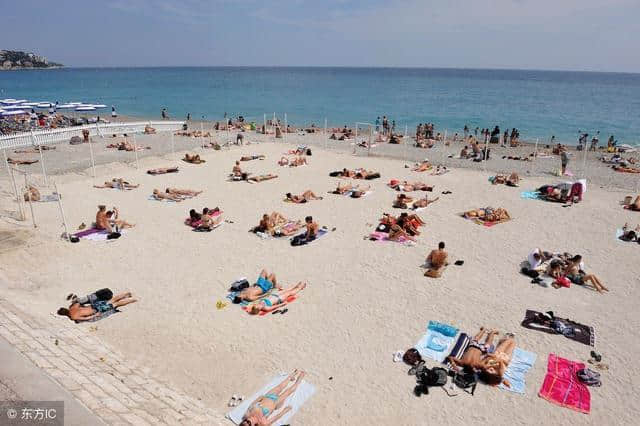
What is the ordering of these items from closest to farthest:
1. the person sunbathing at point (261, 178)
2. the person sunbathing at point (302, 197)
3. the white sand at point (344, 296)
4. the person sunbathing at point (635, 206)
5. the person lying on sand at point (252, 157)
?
the white sand at point (344, 296) → the person sunbathing at point (635, 206) → the person sunbathing at point (302, 197) → the person sunbathing at point (261, 178) → the person lying on sand at point (252, 157)

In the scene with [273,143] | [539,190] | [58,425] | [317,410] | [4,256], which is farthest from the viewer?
[273,143]

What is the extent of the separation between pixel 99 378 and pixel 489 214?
12.0 m

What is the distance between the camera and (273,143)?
2756 cm

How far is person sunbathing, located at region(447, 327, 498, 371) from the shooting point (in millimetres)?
6914

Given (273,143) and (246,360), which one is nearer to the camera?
(246,360)

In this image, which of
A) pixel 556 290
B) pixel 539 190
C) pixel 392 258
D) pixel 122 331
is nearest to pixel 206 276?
pixel 122 331

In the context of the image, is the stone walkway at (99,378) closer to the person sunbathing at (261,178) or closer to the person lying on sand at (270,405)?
the person lying on sand at (270,405)

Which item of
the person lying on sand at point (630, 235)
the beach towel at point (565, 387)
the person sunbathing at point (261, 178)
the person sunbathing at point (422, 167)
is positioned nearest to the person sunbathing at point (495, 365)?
the beach towel at point (565, 387)

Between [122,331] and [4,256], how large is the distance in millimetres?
4947

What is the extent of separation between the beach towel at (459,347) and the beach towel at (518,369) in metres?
0.75

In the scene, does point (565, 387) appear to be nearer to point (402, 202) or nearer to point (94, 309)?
point (94, 309)

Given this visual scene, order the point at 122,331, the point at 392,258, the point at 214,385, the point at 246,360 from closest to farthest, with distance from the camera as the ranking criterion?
the point at 214,385 → the point at 246,360 → the point at 122,331 → the point at 392,258

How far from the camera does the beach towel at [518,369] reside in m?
6.61

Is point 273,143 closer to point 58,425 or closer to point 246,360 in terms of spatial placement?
point 246,360
